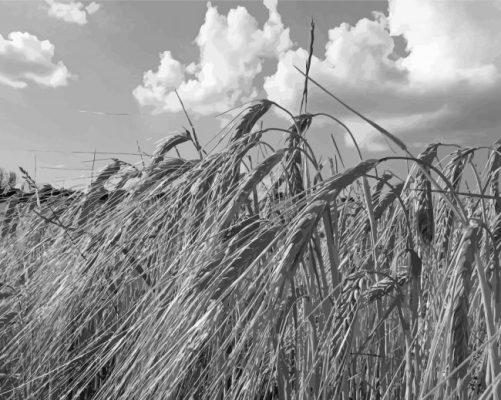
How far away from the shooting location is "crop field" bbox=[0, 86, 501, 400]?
0.76 m

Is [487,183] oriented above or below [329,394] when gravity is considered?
above

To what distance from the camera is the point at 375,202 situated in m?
1.43

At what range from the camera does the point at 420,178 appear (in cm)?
118

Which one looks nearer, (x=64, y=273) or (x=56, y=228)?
(x=64, y=273)

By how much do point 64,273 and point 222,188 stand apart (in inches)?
19.4

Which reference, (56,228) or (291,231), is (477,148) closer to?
(291,231)

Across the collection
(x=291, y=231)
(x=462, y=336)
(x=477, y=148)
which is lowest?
(x=462, y=336)

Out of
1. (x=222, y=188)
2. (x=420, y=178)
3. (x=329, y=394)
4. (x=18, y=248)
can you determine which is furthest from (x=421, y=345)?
(x=18, y=248)

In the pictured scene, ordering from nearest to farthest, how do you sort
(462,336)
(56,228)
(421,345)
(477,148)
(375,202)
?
(462,336), (421,345), (477,148), (375,202), (56,228)

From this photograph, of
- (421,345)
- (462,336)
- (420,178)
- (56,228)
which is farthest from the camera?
(56,228)

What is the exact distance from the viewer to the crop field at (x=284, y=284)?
30.0 inches

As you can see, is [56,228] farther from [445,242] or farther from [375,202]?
[445,242]

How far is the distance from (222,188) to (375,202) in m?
0.49

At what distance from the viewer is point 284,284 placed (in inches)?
29.5
